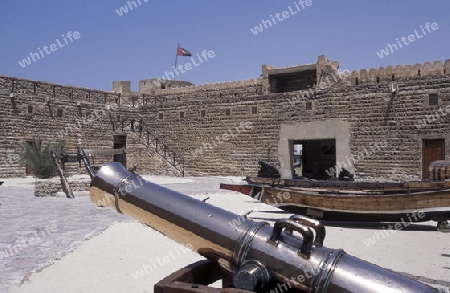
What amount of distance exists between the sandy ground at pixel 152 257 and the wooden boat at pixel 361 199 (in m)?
0.27

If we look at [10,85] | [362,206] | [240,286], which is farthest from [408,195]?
[10,85]

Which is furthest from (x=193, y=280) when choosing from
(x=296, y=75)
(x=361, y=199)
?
(x=296, y=75)

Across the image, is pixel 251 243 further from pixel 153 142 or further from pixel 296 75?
pixel 153 142

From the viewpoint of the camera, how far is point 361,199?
657cm

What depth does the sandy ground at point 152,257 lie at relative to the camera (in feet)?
11.9

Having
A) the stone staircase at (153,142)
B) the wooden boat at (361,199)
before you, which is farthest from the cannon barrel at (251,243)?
the stone staircase at (153,142)

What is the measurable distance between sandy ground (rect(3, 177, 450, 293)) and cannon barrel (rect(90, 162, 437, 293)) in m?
1.42

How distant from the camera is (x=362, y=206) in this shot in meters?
6.57

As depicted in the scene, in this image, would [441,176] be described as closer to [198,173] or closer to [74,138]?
[198,173]

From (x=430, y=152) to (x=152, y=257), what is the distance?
11.5m

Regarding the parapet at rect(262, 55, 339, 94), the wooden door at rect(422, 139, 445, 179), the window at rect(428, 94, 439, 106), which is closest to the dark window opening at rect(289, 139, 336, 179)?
the parapet at rect(262, 55, 339, 94)

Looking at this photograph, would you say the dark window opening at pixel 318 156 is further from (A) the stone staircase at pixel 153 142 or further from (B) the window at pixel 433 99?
(B) the window at pixel 433 99

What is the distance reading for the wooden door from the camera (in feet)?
42.0

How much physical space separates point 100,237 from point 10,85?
15533mm
